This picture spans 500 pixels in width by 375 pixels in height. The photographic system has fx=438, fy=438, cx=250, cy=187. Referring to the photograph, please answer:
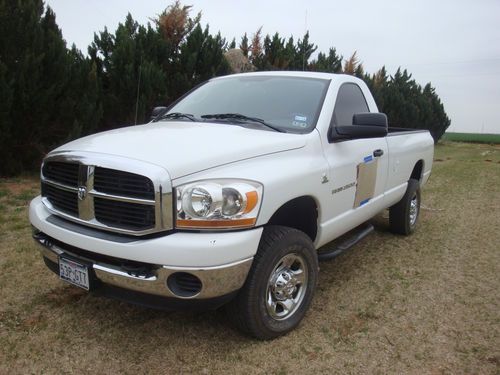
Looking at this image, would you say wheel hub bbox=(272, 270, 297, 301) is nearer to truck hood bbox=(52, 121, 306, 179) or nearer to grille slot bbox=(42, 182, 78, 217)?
truck hood bbox=(52, 121, 306, 179)

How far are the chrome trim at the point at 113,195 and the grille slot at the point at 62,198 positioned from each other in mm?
30

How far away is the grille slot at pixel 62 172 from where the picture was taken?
267 centimetres

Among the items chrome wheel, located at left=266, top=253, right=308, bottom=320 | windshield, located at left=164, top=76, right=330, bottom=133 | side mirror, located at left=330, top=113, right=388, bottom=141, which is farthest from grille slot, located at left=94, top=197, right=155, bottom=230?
side mirror, located at left=330, top=113, right=388, bottom=141

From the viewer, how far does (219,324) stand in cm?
304

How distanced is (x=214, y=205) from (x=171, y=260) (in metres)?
0.37

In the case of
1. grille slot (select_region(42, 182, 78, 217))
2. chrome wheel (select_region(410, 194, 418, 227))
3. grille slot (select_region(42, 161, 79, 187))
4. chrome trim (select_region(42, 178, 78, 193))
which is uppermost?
grille slot (select_region(42, 161, 79, 187))

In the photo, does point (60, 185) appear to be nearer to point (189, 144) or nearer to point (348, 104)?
point (189, 144)

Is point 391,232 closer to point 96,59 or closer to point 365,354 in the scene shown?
point 365,354

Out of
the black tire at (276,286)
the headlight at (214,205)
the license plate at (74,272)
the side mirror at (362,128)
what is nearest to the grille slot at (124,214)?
the headlight at (214,205)

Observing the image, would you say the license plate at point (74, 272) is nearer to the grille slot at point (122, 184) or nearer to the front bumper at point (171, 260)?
the front bumper at point (171, 260)

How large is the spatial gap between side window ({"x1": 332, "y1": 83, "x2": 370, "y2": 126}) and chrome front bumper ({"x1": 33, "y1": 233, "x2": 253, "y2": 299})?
1586 mm

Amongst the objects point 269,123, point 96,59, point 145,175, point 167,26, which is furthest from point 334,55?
point 145,175

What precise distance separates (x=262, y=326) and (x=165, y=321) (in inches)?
29.7

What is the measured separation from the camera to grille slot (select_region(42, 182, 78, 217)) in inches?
106
